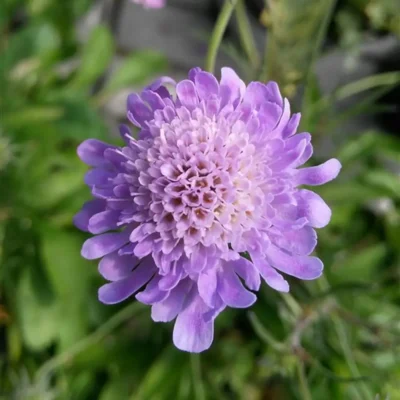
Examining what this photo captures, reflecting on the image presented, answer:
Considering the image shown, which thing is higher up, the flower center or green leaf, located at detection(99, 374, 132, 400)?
the flower center

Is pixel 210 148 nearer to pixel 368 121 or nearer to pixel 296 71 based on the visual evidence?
pixel 296 71

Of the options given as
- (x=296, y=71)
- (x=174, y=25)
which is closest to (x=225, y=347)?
(x=296, y=71)

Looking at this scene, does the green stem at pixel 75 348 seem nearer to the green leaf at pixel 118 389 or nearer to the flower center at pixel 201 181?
the green leaf at pixel 118 389

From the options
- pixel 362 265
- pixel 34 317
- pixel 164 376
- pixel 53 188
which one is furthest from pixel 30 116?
pixel 362 265

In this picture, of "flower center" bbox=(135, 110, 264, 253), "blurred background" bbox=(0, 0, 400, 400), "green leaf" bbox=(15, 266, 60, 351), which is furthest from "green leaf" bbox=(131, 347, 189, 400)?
"flower center" bbox=(135, 110, 264, 253)

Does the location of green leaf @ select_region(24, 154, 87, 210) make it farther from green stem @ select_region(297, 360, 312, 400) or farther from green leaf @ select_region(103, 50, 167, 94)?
green stem @ select_region(297, 360, 312, 400)
